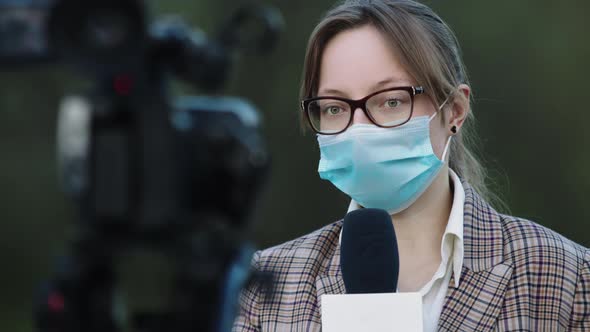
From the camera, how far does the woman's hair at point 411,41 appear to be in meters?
1.74

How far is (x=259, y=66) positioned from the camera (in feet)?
19.5

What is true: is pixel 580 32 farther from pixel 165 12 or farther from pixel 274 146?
pixel 165 12

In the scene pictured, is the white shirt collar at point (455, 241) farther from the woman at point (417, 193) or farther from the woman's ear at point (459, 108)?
the woman's ear at point (459, 108)

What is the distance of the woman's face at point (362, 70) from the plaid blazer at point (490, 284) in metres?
0.24

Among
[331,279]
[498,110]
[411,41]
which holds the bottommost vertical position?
[331,279]

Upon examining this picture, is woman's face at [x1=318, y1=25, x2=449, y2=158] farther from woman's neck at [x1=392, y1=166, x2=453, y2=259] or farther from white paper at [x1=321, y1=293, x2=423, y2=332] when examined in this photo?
white paper at [x1=321, y1=293, x2=423, y2=332]

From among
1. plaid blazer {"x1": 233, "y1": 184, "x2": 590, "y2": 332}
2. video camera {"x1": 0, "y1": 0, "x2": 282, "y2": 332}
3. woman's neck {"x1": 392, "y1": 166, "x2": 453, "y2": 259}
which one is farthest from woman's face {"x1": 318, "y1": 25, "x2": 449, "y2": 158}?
video camera {"x1": 0, "y1": 0, "x2": 282, "y2": 332}

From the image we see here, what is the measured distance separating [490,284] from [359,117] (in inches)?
14.3

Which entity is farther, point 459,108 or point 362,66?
point 459,108

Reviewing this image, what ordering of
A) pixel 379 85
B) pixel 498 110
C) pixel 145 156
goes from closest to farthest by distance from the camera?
1. pixel 145 156
2. pixel 379 85
3. pixel 498 110

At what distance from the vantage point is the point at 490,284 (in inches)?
67.4

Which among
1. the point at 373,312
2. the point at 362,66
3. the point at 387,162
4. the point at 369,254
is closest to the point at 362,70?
the point at 362,66

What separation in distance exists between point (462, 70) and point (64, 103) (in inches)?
41.5

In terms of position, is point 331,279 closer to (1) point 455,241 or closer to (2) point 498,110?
(1) point 455,241
